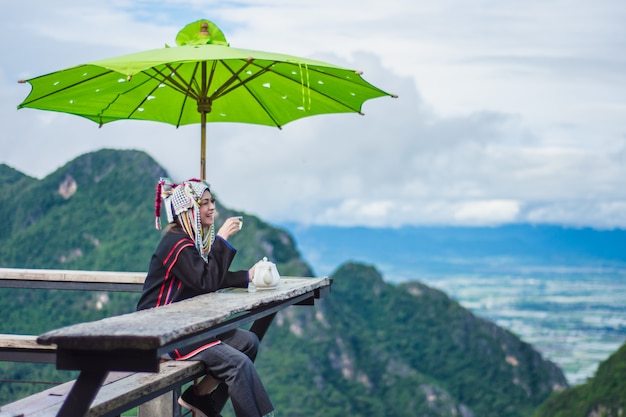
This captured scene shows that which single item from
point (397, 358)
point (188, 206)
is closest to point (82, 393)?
point (188, 206)

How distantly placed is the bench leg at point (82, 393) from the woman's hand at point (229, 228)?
4.95 ft

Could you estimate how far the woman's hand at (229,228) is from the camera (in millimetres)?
3932

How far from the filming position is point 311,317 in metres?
34.1

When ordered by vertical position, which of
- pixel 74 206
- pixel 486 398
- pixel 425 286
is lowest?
pixel 486 398

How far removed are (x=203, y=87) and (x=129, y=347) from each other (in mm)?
2644

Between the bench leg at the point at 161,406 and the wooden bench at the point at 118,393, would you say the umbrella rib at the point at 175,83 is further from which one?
the wooden bench at the point at 118,393

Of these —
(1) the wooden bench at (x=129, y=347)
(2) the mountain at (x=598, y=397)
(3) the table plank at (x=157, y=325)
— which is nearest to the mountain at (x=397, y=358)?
(2) the mountain at (x=598, y=397)

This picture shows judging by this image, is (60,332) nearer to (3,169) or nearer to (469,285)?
(3,169)

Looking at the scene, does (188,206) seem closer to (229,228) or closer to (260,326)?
(229,228)

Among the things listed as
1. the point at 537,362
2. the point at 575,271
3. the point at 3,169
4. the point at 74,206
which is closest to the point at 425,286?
the point at 537,362

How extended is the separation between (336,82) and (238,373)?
71.6 inches

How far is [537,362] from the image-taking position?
128ft

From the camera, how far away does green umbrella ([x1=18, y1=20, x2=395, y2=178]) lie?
4.07m

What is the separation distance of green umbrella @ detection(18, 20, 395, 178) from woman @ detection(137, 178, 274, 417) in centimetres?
61
